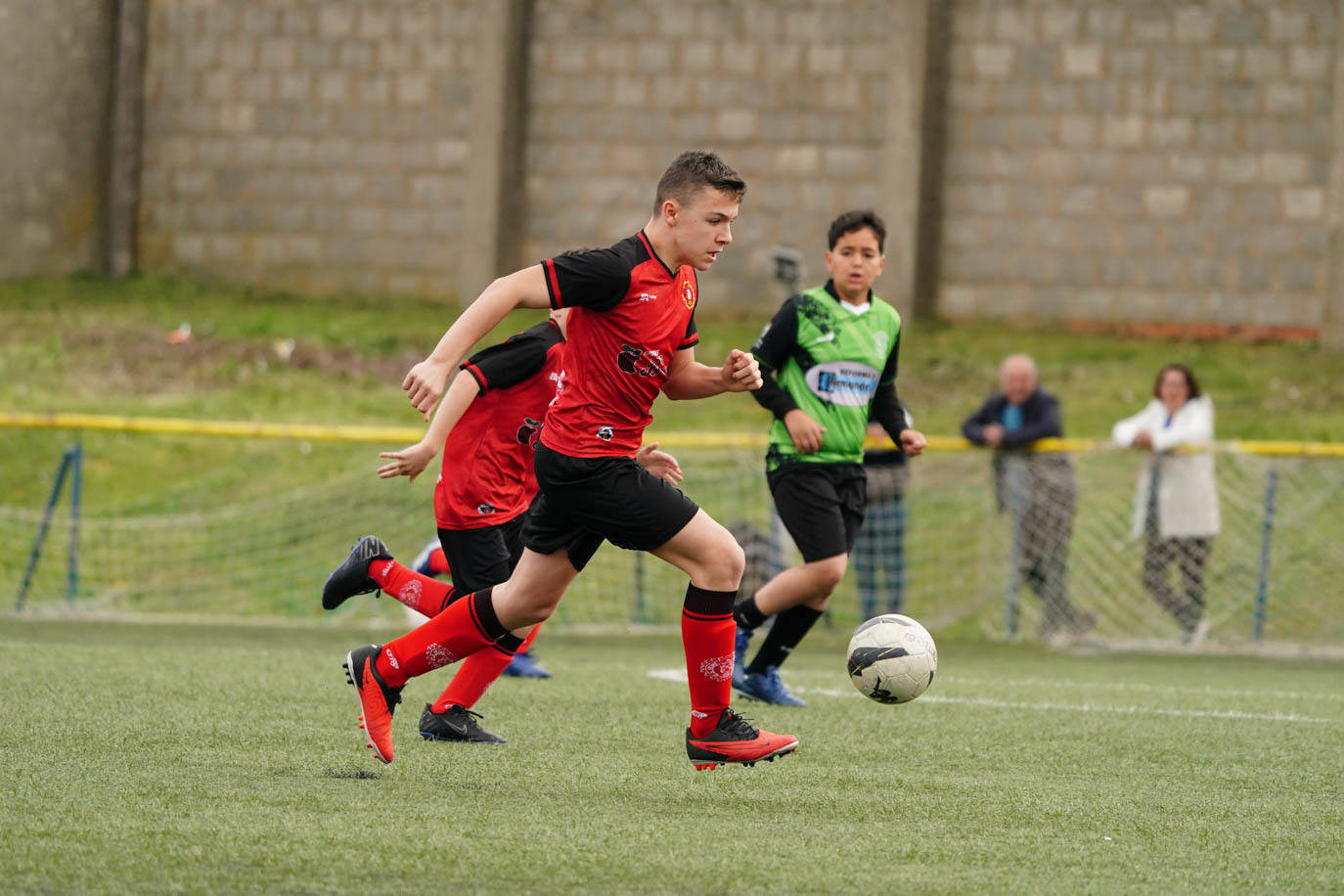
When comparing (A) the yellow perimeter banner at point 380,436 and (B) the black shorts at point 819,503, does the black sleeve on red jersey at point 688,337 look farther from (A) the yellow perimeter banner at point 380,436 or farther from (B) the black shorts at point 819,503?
(A) the yellow perimeter banner at point 380,436

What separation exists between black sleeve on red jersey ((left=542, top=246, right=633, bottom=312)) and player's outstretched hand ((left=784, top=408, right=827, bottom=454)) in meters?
2.07

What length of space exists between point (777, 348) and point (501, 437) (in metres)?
1.22

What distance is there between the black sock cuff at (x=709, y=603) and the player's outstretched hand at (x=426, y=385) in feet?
2.92

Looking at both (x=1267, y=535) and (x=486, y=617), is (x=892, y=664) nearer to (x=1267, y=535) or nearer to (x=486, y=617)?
(x=486, y=617)

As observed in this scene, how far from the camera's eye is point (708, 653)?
435cm

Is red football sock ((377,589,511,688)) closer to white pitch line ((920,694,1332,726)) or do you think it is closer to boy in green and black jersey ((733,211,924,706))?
boy in green and black jersey ((733,211,924,706))

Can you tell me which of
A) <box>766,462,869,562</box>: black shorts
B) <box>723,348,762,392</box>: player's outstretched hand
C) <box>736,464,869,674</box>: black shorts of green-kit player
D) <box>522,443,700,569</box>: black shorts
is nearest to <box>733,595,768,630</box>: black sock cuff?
<box>736,464,869,674</box>: black shorts of green-kit player

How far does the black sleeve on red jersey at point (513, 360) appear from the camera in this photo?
5.68 meters

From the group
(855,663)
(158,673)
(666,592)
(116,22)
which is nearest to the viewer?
(855,663)

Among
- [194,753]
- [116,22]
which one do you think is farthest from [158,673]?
[116,22]

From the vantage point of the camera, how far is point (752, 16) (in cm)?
1634

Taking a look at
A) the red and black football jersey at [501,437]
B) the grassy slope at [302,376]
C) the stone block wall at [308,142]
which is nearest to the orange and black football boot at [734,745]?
the red and black football jersey at [501,437]

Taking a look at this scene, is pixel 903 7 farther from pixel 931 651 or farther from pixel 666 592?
pixel 931 651

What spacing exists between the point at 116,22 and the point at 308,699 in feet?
45.9
